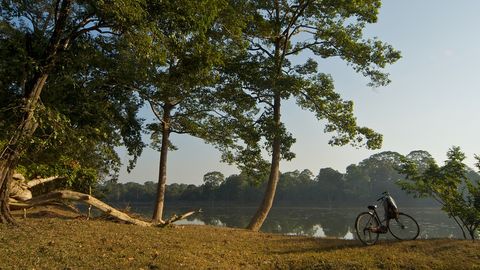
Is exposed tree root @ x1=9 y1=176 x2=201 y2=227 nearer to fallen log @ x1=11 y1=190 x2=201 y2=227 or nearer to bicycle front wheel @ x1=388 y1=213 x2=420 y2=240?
fallen log @ x1=11 y1=190 x2=201 y2=227

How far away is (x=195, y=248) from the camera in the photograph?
9203 millimetres

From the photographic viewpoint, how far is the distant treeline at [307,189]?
304ft

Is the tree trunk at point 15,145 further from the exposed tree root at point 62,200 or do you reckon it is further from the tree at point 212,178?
the tree at point 212,178

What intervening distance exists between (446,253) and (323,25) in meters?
11.1

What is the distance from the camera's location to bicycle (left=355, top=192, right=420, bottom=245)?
10.4 metres

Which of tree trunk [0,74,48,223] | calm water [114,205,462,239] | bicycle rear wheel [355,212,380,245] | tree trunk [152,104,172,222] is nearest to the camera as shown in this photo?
tree trunk [0,74,48,223]

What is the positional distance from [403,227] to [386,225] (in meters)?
0.73

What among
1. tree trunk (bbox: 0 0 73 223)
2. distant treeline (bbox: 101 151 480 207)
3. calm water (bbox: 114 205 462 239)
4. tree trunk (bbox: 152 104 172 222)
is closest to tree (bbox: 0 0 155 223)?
tree trunk (bbox: 0 0 73 223)

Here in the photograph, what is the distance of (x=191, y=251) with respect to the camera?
8.80 metres

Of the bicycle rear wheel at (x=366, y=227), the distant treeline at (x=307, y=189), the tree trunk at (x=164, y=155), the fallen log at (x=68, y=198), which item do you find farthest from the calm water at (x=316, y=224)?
the distant treeline at (x=307, y=189)

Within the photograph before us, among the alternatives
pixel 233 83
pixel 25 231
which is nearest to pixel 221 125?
pixel 233 83

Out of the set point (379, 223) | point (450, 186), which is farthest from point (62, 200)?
point (450, 186)

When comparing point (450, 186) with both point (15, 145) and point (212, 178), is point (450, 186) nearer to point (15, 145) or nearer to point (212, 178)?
point (15, 145)

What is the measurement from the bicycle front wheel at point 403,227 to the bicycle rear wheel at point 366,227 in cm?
49
